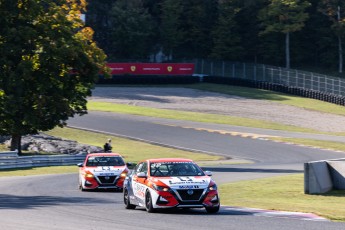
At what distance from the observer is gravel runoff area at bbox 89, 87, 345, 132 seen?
251 feet

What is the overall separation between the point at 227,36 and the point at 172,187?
88.6 metres

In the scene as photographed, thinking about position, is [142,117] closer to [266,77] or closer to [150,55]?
[266,77]

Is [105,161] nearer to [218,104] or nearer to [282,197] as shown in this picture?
[282,197]

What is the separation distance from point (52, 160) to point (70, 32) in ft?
25.3

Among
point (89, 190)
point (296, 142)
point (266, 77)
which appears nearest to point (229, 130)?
point (296, 142)

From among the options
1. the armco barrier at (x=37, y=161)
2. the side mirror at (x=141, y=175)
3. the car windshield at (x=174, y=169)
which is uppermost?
the car windshield at (x=174, y=169)

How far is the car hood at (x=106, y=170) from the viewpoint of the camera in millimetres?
30672

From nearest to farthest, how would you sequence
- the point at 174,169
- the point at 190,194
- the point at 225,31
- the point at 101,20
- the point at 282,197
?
1. the point at 190,194
2. the point at 174,169
3. the point at 282,197
4. the point at 225,31
5. the point at 101,20

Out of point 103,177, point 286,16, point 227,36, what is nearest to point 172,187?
point 103,177

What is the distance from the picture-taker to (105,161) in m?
32.0

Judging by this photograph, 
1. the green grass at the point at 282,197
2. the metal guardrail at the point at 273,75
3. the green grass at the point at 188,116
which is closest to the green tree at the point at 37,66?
the green grass at the point at 282,197

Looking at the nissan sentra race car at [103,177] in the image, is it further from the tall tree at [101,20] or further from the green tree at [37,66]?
the tall tree at [101,20]

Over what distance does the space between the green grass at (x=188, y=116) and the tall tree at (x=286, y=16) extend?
95.8 feet

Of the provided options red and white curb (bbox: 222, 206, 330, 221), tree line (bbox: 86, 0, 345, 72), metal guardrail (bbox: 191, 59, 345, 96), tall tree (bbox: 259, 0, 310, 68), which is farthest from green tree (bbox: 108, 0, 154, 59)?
red and white curb (bbox: 222, 206, 330, 221)
